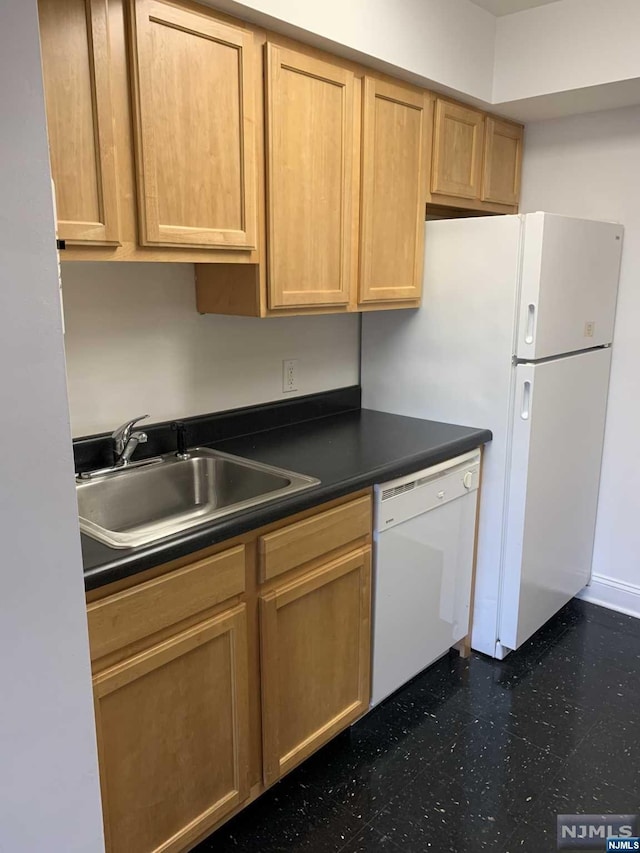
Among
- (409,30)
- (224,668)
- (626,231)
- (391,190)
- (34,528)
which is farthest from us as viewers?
(626,231)

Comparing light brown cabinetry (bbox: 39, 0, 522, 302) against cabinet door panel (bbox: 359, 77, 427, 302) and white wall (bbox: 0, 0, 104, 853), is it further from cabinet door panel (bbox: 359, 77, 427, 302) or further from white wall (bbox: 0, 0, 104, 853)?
white wall (bbox: 0, 0, 104, 853)

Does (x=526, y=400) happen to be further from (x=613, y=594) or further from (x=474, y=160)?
(x=613, y=594)

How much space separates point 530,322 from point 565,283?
9.6 inches

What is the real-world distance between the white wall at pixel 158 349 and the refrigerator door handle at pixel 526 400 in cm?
82

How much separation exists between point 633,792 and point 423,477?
1067mm

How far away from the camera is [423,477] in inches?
83.2

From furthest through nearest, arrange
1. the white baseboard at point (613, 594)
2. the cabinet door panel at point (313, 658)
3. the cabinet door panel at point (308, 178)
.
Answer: the white baseboard at point (613, 594)
the cabinet door panel at point (308, 178)
the cabinet door panel at point (313, 658)

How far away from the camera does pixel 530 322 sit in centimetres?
222

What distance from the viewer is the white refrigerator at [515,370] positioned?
→ 2.26 meters

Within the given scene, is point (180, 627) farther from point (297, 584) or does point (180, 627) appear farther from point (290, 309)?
point (290, 309)

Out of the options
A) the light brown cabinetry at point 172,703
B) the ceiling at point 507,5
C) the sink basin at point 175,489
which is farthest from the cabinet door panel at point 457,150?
the light brown cabinetry at point 172,703

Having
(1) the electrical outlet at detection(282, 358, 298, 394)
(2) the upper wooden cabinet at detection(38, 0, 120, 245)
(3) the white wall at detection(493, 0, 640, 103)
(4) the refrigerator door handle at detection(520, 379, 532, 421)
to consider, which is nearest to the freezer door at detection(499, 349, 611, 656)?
(4) the refrigerator door handle at detection(520, 379, 532, 421)

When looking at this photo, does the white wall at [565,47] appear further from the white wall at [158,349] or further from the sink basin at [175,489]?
the sink basin at [175,489]

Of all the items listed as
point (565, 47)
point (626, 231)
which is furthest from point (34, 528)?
point (626, 231)
